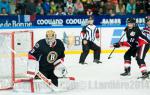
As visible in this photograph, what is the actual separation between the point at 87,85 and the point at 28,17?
19.4ft

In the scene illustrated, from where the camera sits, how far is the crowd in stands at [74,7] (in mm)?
15750

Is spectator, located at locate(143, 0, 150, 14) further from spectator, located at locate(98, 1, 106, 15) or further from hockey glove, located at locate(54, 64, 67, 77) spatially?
hockey glove, located at locate(54, 64, 67, 77)

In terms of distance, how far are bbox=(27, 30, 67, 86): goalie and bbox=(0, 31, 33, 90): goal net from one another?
70cm

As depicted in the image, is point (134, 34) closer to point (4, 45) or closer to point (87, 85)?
point (87, 85)

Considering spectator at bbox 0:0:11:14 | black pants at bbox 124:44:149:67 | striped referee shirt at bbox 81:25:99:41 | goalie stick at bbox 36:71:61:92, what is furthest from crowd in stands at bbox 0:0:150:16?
goalie stick at bbox 36:71:61:92

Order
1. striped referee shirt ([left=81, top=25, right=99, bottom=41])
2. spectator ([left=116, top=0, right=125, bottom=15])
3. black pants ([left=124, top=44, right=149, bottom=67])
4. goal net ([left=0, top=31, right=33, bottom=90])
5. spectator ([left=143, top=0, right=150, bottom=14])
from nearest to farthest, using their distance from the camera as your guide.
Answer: goal net ([left=0, top=31, right=33, bottom=90]) → black pants ([left=124, top=44, right=149, bottom=67]) → striped referee shirt ([left=81, top=25, right=99, bottom=41]) → spectator ([left=116, top=0, right=125, bottom=15]) → spectator ([left=143, top=0, right=150, bottom=14])

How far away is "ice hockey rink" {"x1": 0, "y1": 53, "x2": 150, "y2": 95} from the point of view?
8805 millimetres

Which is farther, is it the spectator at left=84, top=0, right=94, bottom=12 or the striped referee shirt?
the spectator at left=84, top=0, right=94, bottom=12

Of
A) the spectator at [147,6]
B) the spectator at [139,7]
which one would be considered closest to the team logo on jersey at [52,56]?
the spectator at [139,7]

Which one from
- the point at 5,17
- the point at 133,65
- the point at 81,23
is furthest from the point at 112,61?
the point at 5,17

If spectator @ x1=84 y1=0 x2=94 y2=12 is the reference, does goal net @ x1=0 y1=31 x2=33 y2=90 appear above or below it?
below

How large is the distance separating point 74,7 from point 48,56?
7.79 metres

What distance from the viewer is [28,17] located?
1495 cm

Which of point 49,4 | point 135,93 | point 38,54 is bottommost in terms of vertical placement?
point 135,93
